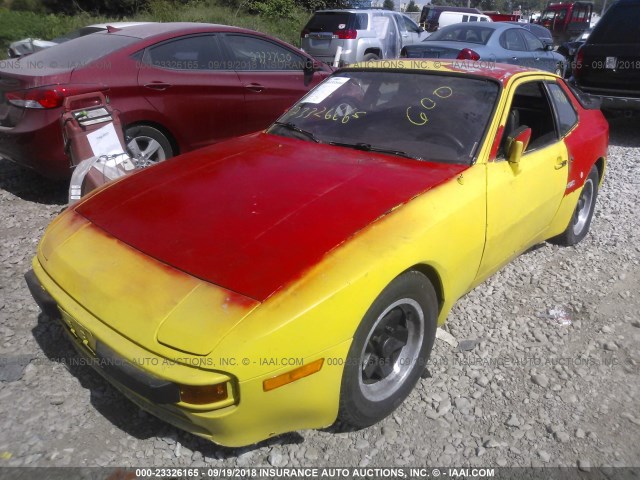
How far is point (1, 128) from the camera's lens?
4.43 meters

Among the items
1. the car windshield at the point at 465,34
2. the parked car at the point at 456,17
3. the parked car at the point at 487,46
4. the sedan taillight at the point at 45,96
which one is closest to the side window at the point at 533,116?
the sedan taillight at the point at 45,96

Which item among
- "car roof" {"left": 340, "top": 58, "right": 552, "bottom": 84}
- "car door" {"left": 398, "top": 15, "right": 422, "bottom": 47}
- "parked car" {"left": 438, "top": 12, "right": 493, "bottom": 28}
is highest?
"car roof" {"left": 340, "top": 58, "right": 552, "bottom": 84}

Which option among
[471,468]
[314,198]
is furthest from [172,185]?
[471,468]

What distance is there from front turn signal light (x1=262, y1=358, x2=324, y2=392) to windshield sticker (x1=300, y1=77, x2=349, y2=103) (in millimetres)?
2079

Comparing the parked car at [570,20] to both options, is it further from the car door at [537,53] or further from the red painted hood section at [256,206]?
the red painted hood section at [256,206]

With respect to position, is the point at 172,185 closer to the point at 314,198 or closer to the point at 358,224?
the point at 314,198

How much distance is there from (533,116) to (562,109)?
21 cm

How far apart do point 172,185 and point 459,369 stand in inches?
70.9

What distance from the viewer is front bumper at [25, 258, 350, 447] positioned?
175 cm

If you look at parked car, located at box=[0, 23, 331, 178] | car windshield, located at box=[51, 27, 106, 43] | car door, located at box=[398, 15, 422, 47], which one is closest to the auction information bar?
parked car, located at box=[0, 23, 331, 178]

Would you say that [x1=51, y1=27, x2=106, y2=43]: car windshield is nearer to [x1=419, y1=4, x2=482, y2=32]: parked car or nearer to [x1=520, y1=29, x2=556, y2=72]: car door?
[x1=520, y1=29, x2=556, y2=72]: car door

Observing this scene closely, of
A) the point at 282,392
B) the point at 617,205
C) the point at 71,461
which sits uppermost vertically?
the point at 282,392

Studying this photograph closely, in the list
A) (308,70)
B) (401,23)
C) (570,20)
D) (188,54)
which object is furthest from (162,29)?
(570,20)

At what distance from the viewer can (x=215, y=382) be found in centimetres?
170
